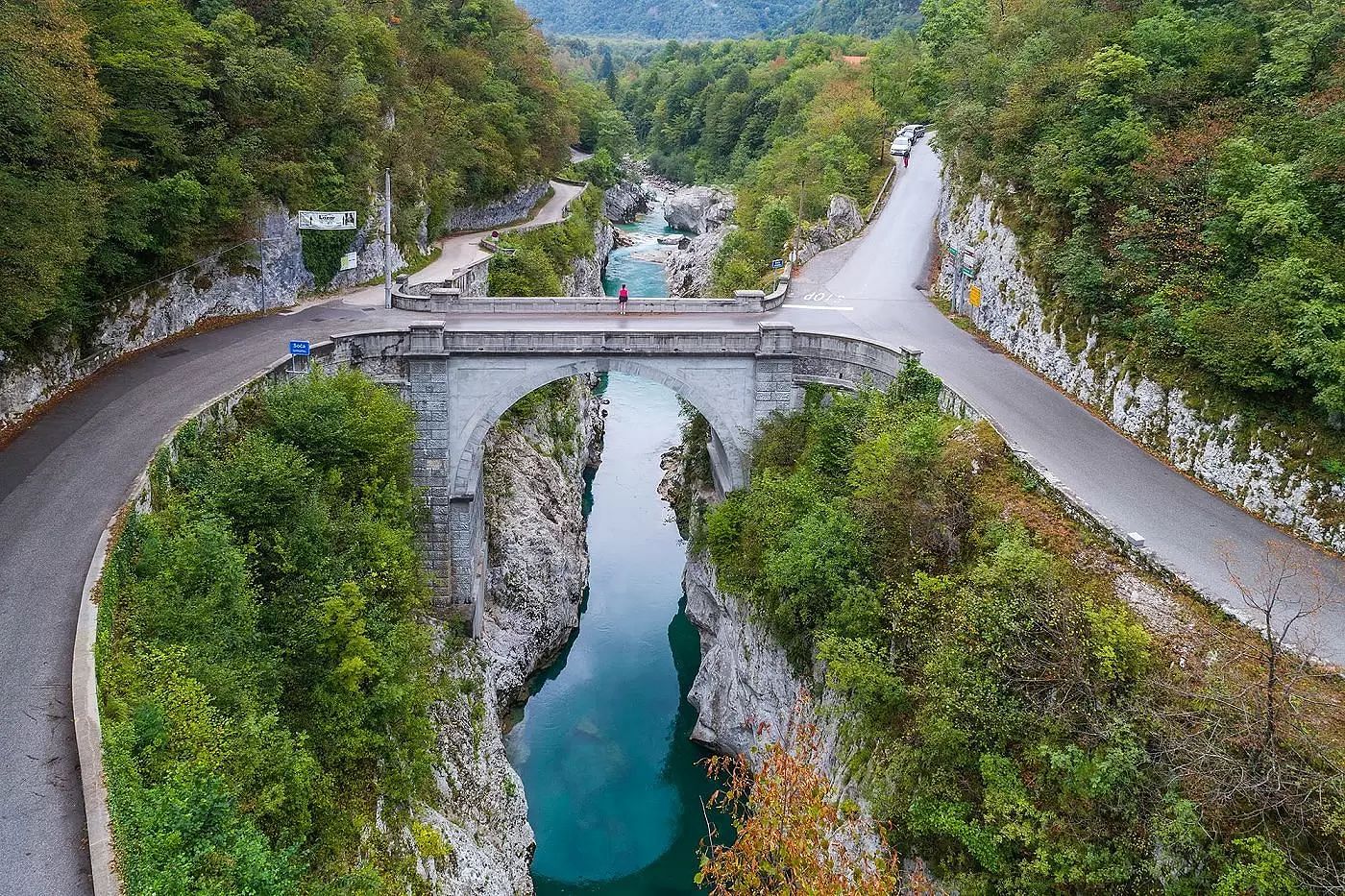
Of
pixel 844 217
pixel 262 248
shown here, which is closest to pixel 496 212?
pixel 844 217

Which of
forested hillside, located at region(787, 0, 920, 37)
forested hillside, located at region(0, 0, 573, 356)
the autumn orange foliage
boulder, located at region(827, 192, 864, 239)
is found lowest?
the autumn orange foliage

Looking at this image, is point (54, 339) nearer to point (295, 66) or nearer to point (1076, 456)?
point (295, 66)

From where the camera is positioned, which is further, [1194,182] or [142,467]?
[1194,182]

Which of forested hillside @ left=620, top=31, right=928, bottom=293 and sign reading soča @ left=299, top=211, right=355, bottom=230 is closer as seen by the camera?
sign reading soča @ left=299, top=211, right=355, bottom=230

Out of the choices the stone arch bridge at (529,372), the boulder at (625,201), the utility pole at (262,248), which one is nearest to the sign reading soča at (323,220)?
the utility pole at (262,248)

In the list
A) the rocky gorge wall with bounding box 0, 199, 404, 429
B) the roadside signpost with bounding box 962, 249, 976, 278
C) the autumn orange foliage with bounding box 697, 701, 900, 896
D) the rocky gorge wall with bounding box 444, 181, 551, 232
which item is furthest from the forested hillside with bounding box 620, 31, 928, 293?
the autumn orange foliage with bounding box 697, 701, 900, 896

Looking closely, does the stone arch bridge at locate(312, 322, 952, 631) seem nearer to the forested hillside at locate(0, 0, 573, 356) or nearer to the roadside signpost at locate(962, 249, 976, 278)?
the forested hillside at locate(0, 0, 573, 356)

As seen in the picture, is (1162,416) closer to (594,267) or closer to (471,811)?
(471,811)
